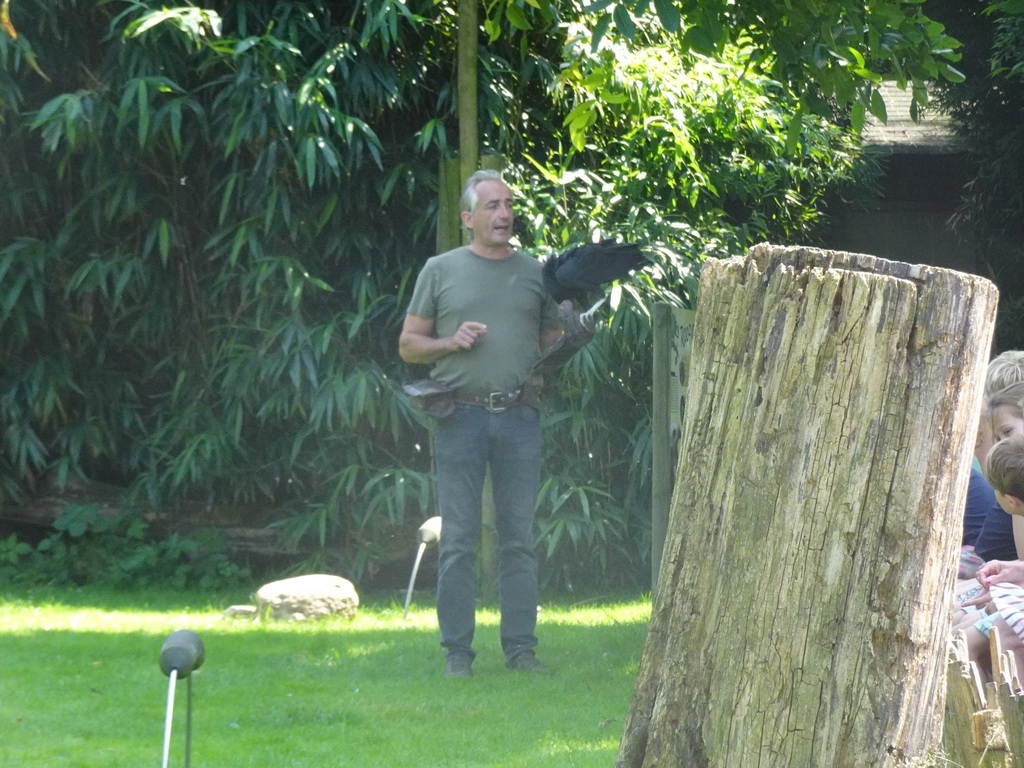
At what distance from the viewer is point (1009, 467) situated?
311 cm

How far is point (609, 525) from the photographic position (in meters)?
6.55

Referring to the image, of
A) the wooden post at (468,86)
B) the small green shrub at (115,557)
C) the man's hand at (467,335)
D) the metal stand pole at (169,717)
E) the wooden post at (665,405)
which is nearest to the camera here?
the metal stand pole at (169,717)

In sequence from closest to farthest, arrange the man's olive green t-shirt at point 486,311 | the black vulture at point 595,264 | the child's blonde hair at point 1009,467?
1. the child's blonde hair at point 1009,467
2. the black vulture at point 595,264
3. the man's olive green t-shirt at point 486,311

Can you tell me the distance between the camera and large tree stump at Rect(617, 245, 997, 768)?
6.55 ft

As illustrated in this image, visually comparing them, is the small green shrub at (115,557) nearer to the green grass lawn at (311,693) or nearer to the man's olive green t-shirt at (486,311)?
the green grass lawn at (311,693)

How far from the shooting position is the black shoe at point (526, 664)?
15.8ft

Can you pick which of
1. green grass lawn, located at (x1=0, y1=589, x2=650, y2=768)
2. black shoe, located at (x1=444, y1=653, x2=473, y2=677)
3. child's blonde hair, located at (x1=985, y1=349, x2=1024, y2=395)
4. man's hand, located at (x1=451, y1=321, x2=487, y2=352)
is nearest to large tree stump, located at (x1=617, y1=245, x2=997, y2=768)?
green grass lawn, located at (x1=0, y1=589, x2=650, y2=768)

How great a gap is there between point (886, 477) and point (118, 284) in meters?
5.38

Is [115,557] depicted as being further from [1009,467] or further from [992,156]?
[992,156]

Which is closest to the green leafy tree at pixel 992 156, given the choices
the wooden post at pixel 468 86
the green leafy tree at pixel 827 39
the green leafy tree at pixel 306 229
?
the green leafy tree at pixel 306 229

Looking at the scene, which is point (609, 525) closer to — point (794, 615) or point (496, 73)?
point (496, 73)

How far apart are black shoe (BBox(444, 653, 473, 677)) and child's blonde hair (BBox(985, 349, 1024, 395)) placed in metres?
2.15

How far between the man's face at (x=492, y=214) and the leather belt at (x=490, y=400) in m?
0.59

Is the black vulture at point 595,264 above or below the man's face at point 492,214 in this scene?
below
